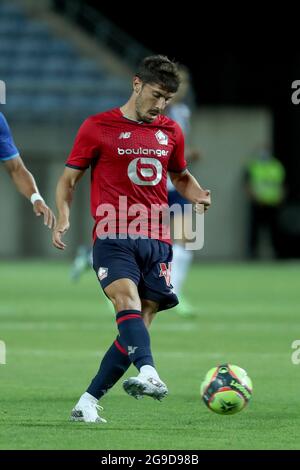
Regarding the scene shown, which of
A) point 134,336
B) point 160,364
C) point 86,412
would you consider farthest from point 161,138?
point 160,364

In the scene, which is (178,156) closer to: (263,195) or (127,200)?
(127,200)

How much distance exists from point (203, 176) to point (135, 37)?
3526mm

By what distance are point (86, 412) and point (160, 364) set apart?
303cm

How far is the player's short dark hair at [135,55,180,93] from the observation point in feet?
23.3

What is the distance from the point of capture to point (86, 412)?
7.00m

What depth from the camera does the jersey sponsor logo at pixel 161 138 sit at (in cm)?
739

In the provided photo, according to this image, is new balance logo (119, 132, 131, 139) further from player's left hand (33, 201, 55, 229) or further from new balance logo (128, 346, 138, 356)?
new balance logo (128, 346, 138, 356)

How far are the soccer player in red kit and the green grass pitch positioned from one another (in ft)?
1.34

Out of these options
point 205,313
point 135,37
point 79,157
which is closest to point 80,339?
point 205,313

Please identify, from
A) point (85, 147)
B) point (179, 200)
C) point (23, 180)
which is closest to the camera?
point (85, 147)

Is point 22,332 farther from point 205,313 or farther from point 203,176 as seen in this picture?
point 203,176

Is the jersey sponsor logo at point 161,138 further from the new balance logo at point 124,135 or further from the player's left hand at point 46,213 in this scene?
the player's left hand at point 46,213

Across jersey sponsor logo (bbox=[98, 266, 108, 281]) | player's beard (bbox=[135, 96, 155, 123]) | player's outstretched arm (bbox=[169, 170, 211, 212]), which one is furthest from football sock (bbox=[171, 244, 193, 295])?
jersey sponsor logo (bbox=[98, 266, 108, 281])

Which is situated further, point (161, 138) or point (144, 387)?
point (161, 138)
